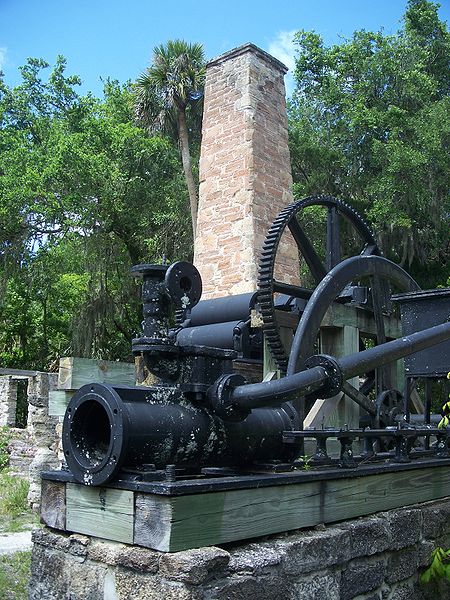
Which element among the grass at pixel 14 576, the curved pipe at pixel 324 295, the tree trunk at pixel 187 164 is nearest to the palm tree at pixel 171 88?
the tree trunk at pixel 187 164

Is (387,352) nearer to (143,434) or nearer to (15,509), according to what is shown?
(143,434)

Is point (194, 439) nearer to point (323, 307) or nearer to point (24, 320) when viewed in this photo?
point (323, 307)

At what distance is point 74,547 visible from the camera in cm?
271

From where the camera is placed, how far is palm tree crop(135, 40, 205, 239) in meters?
19.2

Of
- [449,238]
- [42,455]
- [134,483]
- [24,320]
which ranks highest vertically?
[449,238]

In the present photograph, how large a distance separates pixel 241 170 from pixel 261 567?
29.7ft

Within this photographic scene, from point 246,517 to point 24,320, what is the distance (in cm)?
2069

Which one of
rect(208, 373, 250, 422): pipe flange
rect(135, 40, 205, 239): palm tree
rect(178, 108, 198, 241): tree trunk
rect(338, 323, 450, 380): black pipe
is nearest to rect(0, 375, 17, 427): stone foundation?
rect(178, 108, 198, 241): tree trunk

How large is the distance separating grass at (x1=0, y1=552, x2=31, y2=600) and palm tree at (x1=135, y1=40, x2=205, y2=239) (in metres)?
15.0

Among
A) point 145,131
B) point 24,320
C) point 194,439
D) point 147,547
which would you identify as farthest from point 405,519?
point 24,320

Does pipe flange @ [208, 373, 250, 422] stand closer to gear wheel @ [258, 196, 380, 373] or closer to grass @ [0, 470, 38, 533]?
gear wheel @ [258, 196, 380, 373]

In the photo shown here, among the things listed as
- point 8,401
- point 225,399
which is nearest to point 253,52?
point 8,401

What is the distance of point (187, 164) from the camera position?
1764 cm

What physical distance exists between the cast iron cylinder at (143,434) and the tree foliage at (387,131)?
12.3 m
